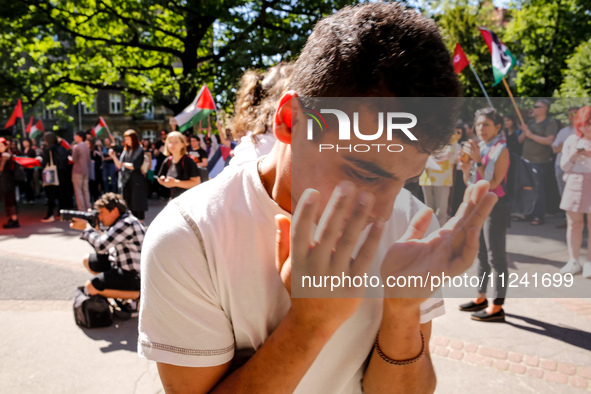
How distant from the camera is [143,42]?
15.0 m

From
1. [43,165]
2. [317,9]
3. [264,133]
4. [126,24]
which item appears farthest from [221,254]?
[126,24]

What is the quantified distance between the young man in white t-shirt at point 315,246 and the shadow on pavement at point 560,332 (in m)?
3.18

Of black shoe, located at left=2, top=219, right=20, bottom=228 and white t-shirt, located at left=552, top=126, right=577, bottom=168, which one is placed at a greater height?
white t-shirt, located at left=552, top=126, right=577, bottom=168

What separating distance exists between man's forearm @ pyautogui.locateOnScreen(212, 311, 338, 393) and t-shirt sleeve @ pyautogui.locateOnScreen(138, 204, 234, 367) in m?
0.07

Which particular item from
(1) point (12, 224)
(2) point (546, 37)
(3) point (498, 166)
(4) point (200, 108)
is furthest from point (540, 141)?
(2) point (546, 37)

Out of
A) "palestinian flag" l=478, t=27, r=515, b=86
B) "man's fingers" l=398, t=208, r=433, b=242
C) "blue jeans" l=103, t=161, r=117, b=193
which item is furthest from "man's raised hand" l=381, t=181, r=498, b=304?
"blue jeans" l=103, t=161, r=117, b=193

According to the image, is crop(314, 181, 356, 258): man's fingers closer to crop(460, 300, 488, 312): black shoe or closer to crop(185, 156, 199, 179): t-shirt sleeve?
crop(460, 300, 488, 312): black shoe

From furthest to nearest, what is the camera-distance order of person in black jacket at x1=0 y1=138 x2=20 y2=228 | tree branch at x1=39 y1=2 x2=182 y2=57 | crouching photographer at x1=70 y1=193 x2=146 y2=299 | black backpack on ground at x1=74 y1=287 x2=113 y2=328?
tree branch at x1=39 y1=2 x2=182 y2=57 < person in black jacket at x1=0 y1=138 x2=20 y2=228 < crouching photographer at x1=70 y1=193 x2=146 y2=299 < black backpack on ground at x1=74 y1=287 x2=113 y2=328

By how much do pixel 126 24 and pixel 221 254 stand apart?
48.4ft

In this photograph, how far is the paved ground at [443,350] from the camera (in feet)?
9.77

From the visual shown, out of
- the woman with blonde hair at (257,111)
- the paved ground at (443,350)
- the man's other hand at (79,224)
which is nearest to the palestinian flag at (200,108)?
the man's other hand at (79,224)

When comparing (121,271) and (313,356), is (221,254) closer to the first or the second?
(313,356)

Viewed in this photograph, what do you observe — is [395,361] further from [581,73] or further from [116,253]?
[581,73]

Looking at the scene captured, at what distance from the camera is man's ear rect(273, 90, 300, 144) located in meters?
0.88
